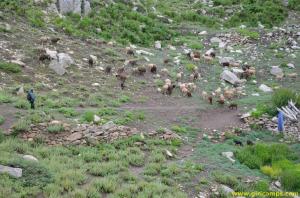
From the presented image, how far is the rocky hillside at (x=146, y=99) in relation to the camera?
39.9ft

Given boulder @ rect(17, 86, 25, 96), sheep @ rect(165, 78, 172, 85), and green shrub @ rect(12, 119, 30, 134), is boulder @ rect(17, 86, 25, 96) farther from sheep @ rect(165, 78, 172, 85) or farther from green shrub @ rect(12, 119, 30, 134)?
sheep @ rect(165, 78, 172, 85)

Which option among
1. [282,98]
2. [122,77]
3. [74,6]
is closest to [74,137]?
[122,77]

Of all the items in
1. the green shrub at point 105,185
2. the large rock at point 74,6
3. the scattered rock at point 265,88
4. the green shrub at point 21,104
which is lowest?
the scattered rock at point 265,88

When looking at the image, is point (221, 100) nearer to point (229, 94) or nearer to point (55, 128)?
point (229, 94)

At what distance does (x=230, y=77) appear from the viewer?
21.6 meters

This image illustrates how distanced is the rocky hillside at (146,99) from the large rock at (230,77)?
8 centimetres

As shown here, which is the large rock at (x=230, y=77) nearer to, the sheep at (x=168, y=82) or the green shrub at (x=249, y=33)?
the sheep at (x=168, y=82)

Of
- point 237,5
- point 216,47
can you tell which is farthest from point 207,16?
point 216,47

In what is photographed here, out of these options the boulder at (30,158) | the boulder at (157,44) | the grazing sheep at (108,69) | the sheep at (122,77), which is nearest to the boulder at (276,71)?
the boulder at (157,44)

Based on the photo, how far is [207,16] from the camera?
31000 mm

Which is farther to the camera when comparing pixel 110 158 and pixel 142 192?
pixel 110 158

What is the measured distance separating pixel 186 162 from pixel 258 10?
67.4ft

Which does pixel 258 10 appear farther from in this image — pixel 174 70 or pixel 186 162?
pixel 186 162

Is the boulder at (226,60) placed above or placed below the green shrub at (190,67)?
above
